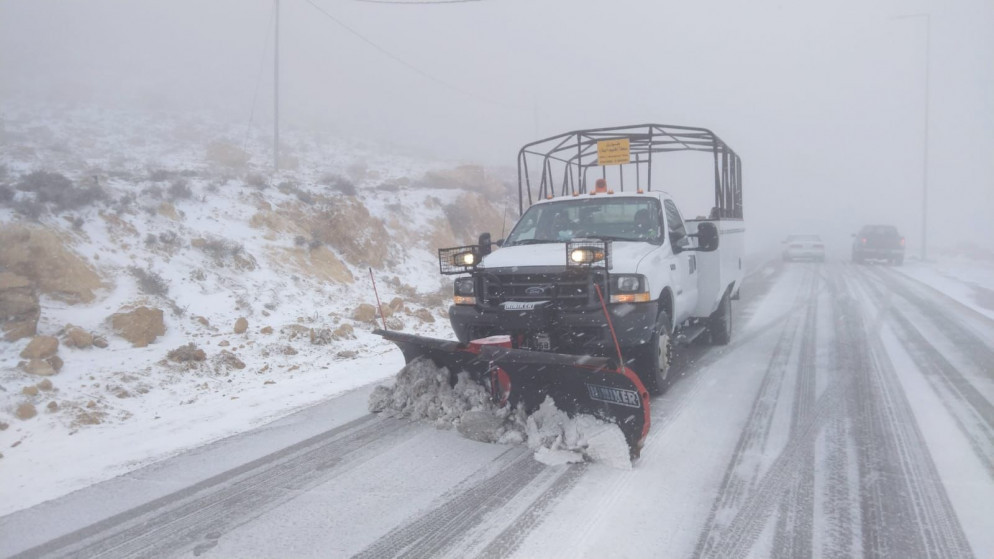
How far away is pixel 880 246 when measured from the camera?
25.5m

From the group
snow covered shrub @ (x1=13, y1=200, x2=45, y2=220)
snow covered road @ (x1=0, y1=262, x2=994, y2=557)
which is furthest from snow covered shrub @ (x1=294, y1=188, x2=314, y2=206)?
snow covered road @ (x1=0, y1=262, x2=994, y2=557)

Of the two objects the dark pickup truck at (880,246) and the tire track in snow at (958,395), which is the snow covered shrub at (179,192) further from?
the dark pickup truck at (880,246)

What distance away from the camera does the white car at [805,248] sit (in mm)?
26859

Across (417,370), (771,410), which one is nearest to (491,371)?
(417,370)

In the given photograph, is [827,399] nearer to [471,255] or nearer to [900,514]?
[900,514]

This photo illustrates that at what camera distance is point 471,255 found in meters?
6.29

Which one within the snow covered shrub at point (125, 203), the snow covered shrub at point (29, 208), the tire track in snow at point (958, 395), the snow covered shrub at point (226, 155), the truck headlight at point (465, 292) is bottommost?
the tire track in snow at point (958, 395)

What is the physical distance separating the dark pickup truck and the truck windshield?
A: 74.6 ft

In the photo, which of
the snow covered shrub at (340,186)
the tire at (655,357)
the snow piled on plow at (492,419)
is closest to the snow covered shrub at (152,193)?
the snow covered shrub at (340,186)

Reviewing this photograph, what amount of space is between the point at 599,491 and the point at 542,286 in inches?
80.6

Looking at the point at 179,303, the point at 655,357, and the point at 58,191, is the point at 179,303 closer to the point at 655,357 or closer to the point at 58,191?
the point at 58,191

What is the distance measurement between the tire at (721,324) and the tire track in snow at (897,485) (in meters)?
2.18

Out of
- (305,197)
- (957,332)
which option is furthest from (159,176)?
(957,332)

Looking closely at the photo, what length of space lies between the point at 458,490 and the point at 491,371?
1.25 metres
